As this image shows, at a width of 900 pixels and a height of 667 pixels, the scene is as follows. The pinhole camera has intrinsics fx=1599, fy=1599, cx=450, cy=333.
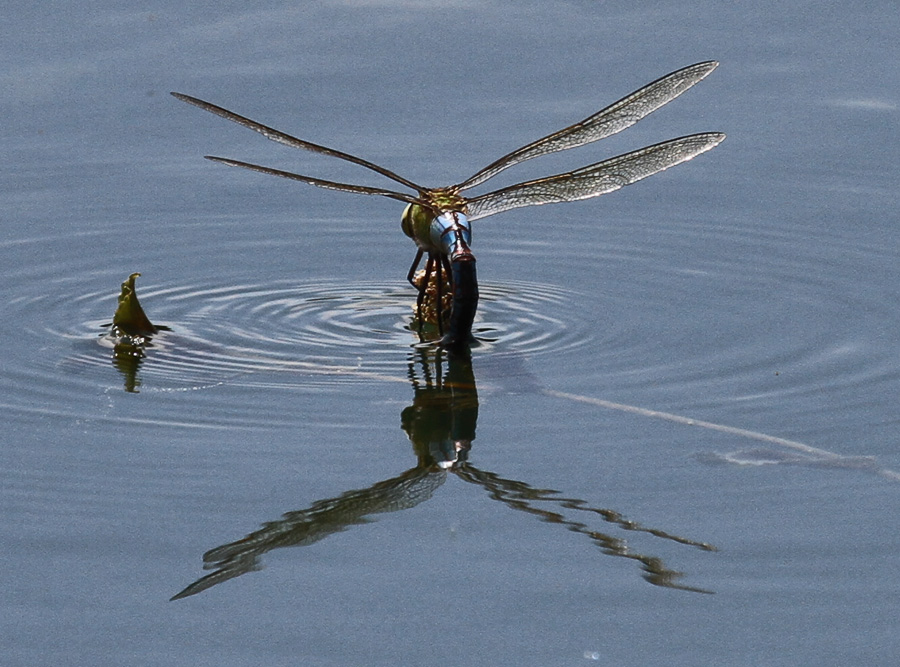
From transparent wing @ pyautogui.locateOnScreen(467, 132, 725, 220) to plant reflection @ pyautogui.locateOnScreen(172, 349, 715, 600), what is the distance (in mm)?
1113

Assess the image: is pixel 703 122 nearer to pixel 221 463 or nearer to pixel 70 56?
pixel 70 56

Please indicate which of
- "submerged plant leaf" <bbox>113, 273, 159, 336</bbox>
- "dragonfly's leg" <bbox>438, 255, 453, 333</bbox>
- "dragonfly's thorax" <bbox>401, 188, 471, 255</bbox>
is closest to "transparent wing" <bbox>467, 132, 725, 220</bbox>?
"dragonfly's thorax" <bbox>401, 188, 471, 255</bbox>

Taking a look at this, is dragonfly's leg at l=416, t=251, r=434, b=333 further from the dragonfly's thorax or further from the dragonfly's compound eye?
the dragonfly's compound eye

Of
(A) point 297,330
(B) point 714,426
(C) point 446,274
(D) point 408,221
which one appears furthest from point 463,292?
→ (B) point 714,426

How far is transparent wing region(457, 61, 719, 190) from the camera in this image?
6.79 metres

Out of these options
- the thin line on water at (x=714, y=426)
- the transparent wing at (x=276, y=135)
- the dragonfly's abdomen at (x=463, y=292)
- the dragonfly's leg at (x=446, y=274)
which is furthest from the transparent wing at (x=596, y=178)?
the thin line on water at (x=714, y=426)

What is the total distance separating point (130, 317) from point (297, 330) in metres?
0.67

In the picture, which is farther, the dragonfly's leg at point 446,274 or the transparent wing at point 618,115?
the transparent wing at point 618,115

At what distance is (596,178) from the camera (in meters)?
6.62

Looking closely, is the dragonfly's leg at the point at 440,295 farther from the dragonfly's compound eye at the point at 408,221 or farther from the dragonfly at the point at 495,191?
the dragonfly's compound eye at the point at 408,221

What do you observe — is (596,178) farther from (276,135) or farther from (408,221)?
(276,135)

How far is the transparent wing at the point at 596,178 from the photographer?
654cm

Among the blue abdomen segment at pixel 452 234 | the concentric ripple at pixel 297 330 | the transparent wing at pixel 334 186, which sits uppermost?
the transparent wing at pixel 334 186

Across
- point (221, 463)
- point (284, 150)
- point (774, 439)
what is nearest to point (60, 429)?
point (221, 463)
